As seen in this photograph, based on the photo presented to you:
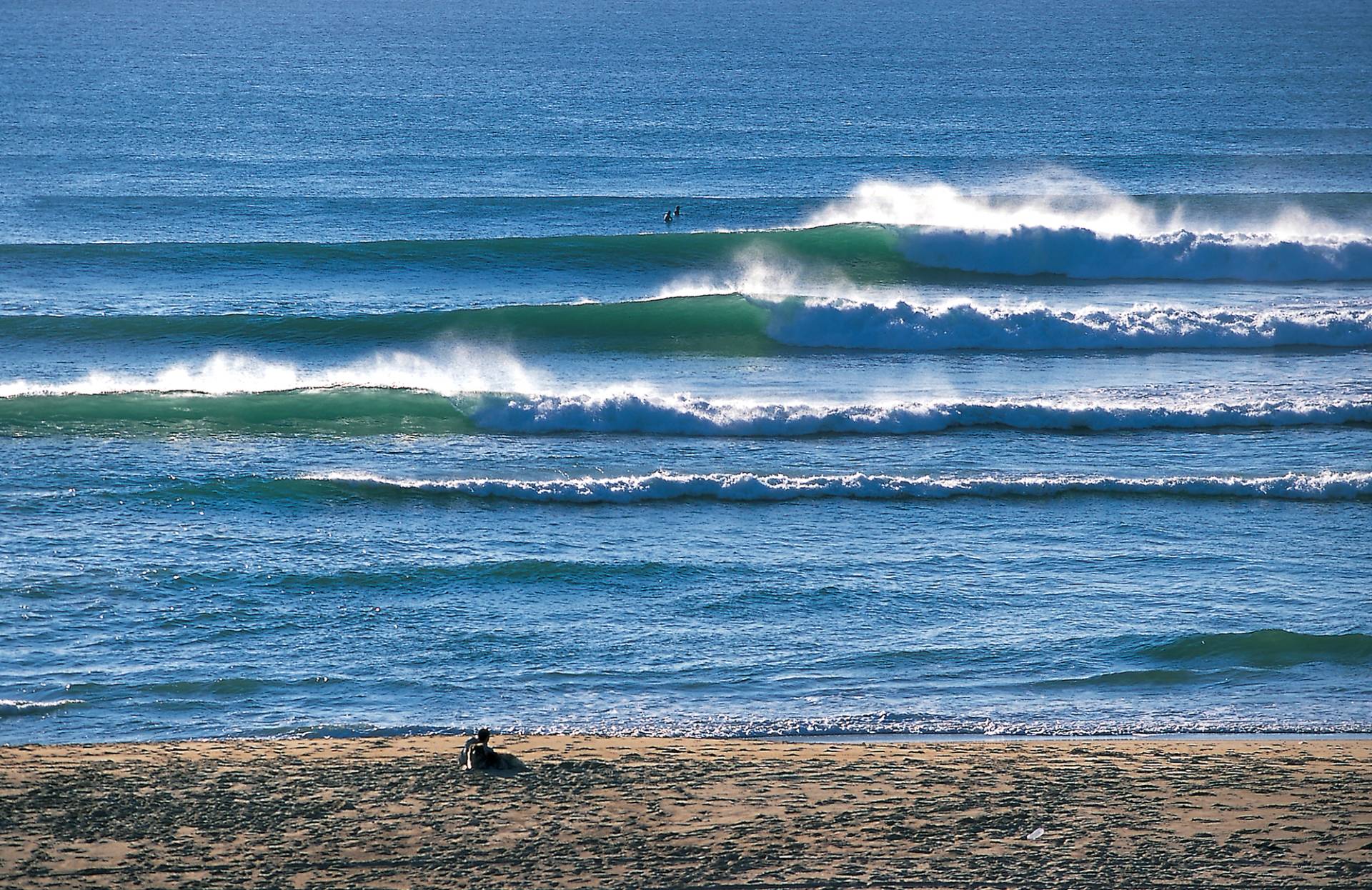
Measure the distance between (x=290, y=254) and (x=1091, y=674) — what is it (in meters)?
16.7

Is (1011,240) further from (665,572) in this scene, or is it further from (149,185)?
(149,185)

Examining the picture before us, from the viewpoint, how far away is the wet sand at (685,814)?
6785 mm

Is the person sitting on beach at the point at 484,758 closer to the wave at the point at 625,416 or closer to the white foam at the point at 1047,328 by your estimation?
the wave at the point at 625,416

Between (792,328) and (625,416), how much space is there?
4.48 m

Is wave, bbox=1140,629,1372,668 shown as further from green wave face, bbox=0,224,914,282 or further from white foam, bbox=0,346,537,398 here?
green wave face, bbox=0,224,914,282

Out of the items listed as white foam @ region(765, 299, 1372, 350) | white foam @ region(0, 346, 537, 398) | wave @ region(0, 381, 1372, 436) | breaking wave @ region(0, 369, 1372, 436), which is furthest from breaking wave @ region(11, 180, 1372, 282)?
wave @ region(0, 381, 1372, 436)

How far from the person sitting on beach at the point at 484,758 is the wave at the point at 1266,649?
463 cm

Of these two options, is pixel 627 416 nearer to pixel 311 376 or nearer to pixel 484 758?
pixel 311 376

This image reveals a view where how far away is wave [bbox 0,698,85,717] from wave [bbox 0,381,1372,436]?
21.2 ft

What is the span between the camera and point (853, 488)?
1344 centimetres

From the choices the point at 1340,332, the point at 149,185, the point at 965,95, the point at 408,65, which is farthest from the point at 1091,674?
the point at 408,65

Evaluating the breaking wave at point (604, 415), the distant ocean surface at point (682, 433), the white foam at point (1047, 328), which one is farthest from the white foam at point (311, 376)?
the white foam at point (1047, 328)

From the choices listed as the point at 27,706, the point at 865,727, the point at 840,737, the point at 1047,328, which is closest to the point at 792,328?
the point at 1047,328

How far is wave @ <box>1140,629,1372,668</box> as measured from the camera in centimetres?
989
